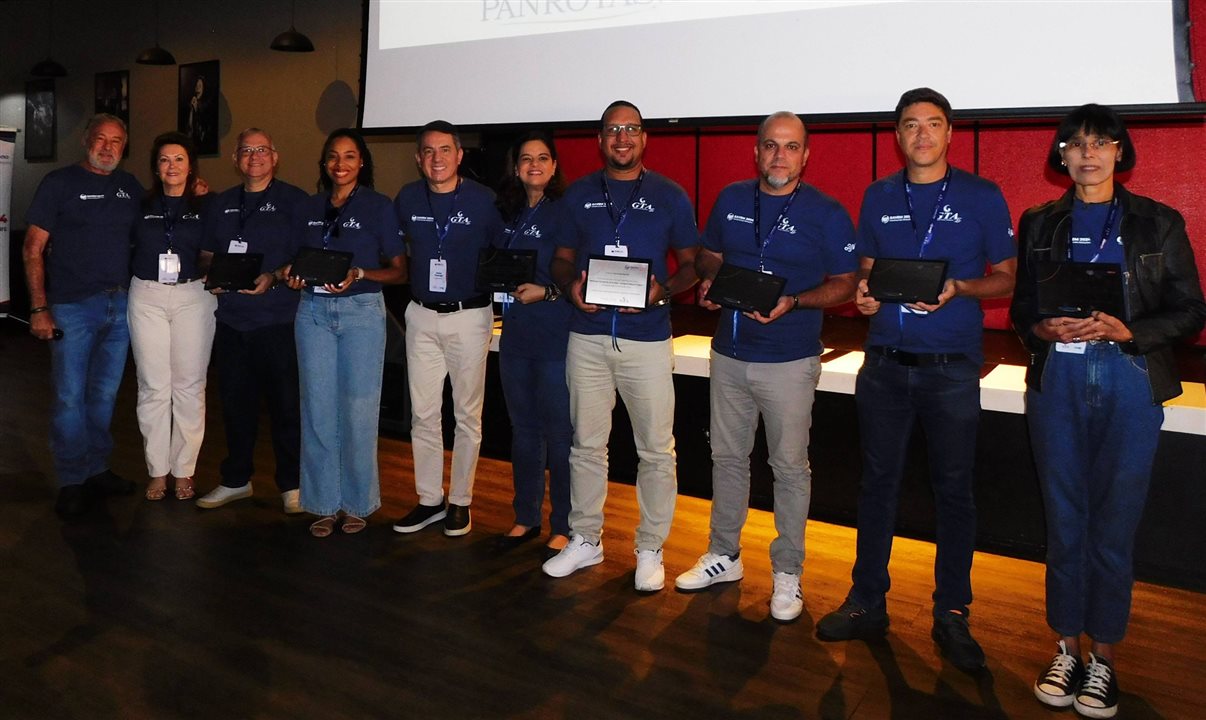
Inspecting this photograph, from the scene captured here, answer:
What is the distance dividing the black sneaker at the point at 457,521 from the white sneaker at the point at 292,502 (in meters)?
0.69

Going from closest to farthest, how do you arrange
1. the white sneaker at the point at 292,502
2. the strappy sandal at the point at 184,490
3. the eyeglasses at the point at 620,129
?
the eyeglasses at the point at 620,129 → the white sneaker at the point at 292,502 → the strappy sandal at the point at 184,490

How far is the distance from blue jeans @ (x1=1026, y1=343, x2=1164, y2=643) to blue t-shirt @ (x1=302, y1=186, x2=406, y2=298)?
229cm

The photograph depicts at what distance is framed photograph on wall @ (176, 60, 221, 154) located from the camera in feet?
32.3

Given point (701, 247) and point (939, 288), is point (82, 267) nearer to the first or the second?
point (701, 247)

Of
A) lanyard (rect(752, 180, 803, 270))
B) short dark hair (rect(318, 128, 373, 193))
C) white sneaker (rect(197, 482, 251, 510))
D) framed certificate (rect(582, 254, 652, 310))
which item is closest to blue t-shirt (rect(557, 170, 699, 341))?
framed certificate (rect(582, 254, 652, 310))

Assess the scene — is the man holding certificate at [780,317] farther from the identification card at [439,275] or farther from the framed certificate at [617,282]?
the identification card at [439,275]

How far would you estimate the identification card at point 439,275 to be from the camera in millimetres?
3484

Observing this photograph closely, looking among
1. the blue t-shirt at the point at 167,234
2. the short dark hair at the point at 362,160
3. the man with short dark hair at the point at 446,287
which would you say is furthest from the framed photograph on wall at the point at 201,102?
the man with short dark hair at the point at 446,287

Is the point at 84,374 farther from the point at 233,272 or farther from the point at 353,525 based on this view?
the point at 353,525

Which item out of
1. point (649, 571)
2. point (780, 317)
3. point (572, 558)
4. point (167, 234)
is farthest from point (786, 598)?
point (167, 234)

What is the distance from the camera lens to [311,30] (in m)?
8.85

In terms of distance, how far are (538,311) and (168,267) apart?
1.63 m

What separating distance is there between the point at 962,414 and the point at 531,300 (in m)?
1.45

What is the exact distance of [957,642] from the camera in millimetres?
2697
